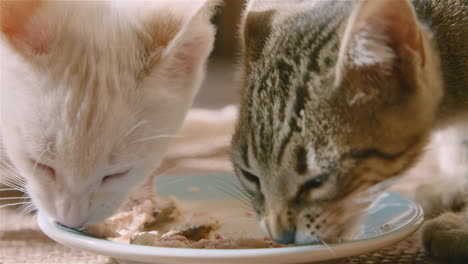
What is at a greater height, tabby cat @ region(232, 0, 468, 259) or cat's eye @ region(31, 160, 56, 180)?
tabby cat @ region(232, 0, 468, 259)

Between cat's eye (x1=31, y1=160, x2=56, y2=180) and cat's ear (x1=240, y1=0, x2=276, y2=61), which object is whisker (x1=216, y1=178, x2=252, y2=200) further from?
cat's eye (x1=31, y1=160, x2=56, y2=180)

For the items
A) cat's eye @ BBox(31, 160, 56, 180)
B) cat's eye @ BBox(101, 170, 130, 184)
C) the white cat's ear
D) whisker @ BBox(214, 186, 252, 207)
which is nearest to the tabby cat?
the white cat's ear

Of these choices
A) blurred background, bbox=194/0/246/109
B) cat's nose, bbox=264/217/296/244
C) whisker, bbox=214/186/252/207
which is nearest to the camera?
cat's nose, bbox=264/217/296/244

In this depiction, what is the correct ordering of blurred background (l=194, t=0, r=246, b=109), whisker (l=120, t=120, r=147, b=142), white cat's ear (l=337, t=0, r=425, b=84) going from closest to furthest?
1. white cat's ear (l=337, t=0, r=425, b=84)
2. whisker (l=120, t=120, r=147, b=142)
3. blurred background (l=194, t=0, r=246, b=109)

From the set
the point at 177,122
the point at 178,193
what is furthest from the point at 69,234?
the point at 178,193

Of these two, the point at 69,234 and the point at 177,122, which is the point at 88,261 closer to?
the point at 69,234

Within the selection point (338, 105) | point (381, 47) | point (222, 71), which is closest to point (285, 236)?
point (338, 105)

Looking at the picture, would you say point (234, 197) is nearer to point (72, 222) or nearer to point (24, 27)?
point (72, 222)
